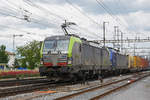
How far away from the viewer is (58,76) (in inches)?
672

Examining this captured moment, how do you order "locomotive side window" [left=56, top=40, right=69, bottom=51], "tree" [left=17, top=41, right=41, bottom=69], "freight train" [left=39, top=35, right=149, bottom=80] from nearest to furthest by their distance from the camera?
1. "freight train" [left=39, top=35, right=149, bottom=80]
2. "locomotive side window" [left=56, top=40, right=69, bottom=51]
3. "tree" [left=17, top=41, right=41, bottom=69]

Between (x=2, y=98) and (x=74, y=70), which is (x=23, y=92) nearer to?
(x=2, y=98)

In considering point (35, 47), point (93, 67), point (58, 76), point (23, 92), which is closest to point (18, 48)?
point (35, 47)

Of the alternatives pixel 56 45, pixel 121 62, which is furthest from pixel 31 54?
pixel 56 45

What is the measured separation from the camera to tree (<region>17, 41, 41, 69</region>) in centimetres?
5184

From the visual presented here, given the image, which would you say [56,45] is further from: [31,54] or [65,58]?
[31,54]

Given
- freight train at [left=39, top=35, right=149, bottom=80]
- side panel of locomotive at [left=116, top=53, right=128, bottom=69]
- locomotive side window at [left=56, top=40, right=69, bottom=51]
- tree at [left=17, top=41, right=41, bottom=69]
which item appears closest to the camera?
freight train at [left=39, top=35, right=149, bottom=80]

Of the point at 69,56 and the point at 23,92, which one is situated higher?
the point at 69,56

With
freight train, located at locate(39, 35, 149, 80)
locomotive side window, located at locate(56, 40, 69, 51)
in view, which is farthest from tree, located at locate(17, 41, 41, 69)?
locomotive side window, located at locate(56, 40, 69, 51)

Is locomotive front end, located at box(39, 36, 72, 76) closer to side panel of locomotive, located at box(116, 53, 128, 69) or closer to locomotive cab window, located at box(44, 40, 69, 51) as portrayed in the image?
locomotive cab window, located at box(44, 40, 69, 51)

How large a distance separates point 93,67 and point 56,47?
5.61 meters

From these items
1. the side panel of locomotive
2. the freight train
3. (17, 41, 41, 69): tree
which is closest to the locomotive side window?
the freight train

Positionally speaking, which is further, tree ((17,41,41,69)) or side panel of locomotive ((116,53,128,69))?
tree ((17,41,41,69))

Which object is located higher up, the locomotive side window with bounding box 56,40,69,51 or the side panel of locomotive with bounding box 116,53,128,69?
the locomotive side window with bounding box 56,40,69,51
